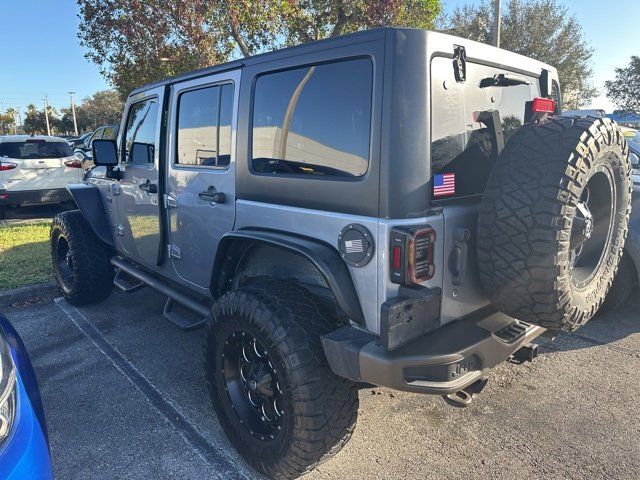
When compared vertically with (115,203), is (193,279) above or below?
below

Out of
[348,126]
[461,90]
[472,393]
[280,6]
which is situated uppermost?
[280,6]

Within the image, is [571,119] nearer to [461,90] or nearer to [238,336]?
[461,90]

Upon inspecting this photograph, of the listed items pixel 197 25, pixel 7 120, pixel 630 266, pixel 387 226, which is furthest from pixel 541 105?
pixel 7 120

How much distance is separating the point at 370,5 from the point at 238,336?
9883 millimetres

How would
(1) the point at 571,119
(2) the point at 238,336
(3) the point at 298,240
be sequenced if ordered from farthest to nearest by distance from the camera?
1. (2) the point at 238,336
2. (3) the point at 298,240
3. (1) the point at 571,119

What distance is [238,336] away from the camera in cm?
251

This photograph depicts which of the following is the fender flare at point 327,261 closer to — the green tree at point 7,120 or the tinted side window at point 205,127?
the tinted side window at point 205,127

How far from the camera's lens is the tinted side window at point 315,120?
214cm

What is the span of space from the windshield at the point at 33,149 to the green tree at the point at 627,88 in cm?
3549

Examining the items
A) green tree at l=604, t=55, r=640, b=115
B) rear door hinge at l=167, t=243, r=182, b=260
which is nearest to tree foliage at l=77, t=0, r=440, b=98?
rear door hinge at l=167, t=243, r=182, b=260

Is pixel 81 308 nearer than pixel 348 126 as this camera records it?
No

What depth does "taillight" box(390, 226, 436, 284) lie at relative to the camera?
1.97m

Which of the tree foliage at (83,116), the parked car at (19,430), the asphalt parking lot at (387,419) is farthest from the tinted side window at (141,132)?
the tree foliage at (83,116)

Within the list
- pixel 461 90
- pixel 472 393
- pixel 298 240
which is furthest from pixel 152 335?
pixel 461 90
